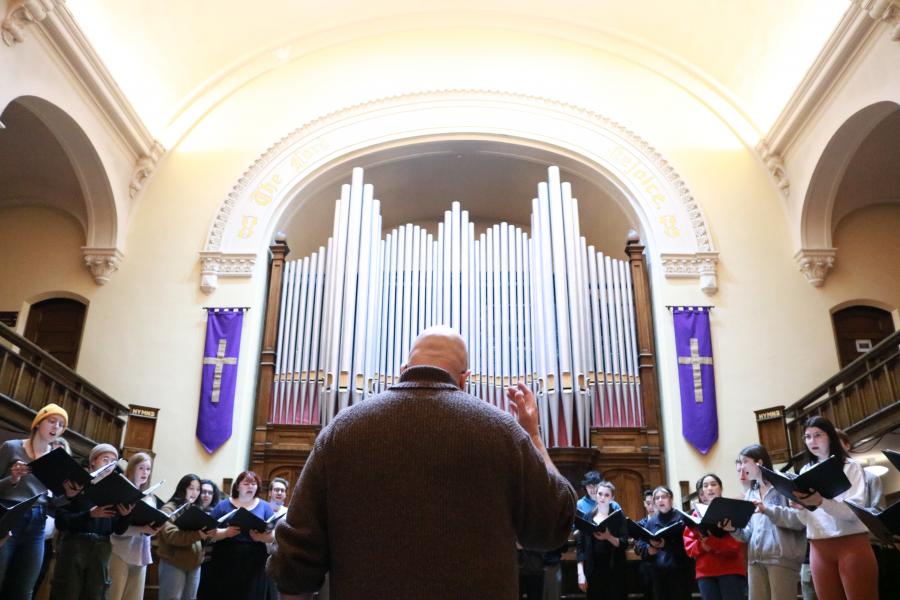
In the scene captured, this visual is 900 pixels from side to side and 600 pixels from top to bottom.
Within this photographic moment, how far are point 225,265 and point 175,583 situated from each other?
4.97m

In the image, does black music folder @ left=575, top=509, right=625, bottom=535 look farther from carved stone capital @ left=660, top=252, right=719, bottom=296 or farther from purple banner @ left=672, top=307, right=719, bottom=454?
carved stone capital @ left=660, top=252, right=719, bottom=296

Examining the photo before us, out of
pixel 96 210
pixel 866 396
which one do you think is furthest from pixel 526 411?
pixel 96 210

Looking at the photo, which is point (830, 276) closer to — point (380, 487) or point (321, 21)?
point (321, 21)

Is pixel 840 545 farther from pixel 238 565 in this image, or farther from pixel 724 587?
pixel 238 565

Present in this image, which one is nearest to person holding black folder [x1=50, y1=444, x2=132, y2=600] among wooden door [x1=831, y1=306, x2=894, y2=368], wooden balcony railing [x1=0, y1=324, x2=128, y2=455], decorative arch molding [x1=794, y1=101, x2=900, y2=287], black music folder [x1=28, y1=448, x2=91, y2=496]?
black music folder [x1=28, y1=448, x2=91, y2=496]

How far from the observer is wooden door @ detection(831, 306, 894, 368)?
1004 cm

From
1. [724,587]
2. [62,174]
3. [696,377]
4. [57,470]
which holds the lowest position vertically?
[724,587]

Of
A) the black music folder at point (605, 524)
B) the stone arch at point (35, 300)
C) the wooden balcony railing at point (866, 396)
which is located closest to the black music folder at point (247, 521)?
the black music folder at point (605, 524)

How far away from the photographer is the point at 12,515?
170 inches

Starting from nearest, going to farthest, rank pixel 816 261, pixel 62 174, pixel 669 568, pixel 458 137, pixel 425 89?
pixel 669 568
pixel 816 261
pixel 62 174
pixel 458 137
pixel 425 89

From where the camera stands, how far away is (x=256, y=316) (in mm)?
9938

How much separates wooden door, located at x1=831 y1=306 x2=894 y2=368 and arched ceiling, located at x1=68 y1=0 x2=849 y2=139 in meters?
2.51

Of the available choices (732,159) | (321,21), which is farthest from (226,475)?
(732,159)

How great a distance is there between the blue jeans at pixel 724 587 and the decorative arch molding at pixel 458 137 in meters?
4.99
